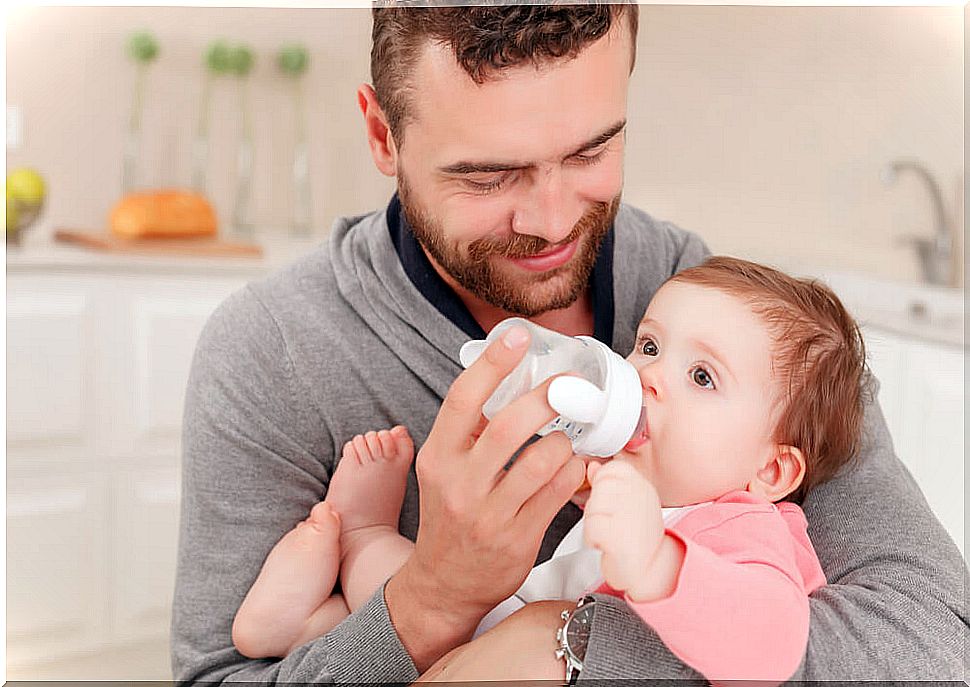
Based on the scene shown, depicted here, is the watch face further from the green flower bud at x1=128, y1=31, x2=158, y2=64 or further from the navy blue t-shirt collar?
the green flower bud at x1=128, y1=31, x2=158, y2=64

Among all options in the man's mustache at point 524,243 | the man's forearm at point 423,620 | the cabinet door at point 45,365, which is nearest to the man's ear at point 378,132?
the man's mustache at point 524,243

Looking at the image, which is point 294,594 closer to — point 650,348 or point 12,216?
point 650,348

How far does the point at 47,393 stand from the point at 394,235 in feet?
2.52

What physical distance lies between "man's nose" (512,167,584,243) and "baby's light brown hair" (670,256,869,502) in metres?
0.11

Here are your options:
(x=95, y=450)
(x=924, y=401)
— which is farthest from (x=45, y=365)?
(x=924, y=401)

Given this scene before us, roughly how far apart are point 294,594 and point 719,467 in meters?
0.35

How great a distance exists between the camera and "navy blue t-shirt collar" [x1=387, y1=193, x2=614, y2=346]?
885 mm

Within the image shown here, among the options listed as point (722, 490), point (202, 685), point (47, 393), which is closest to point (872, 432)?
point (722, 490)

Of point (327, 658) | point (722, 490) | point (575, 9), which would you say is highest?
point (575, 9)

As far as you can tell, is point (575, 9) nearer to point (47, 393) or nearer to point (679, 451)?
point (679, 451)

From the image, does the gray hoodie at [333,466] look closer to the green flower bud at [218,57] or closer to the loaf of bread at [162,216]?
the loaf of bread at [162,216]

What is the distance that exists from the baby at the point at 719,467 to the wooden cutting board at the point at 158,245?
0.58 m

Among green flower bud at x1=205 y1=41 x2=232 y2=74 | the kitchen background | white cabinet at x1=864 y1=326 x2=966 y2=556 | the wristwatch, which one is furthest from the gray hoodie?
green flower bud at x1=205 y1=41 x2=232 y2=74

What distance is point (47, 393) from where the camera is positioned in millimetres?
1450
